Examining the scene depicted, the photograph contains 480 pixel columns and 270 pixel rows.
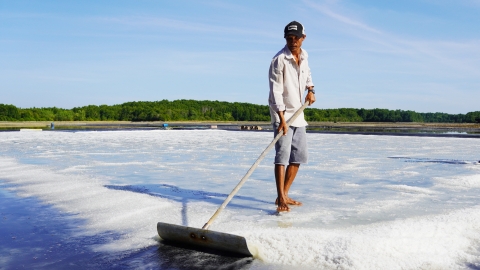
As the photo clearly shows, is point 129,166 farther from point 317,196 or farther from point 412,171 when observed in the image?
point 412,171

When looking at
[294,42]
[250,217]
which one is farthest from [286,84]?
[250,217]

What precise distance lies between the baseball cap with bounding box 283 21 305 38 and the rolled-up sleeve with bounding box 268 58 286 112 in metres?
0.29

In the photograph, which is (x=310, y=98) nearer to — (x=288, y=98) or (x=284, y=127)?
(x=288, y=98)

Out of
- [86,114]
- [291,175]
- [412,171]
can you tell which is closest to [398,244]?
[291,175]

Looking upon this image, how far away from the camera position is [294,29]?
4.78 m

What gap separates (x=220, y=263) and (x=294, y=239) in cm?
64

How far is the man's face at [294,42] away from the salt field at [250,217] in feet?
5.41

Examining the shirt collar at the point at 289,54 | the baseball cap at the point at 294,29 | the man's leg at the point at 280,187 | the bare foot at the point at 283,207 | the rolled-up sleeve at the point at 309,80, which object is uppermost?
the baseball cap at the point at 294,29

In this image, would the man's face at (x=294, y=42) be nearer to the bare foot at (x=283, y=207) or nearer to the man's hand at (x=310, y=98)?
the man's hand at (x=310, y=98)

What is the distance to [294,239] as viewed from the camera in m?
3.59

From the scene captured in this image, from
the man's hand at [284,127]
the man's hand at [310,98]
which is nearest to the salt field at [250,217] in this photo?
the man's hand at [284,127]

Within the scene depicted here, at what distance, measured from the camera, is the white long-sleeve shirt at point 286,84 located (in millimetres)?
4785

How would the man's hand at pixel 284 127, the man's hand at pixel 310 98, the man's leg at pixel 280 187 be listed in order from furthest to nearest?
the man's hand at pixel 310 98 → the man's leg at pixel 280 187 → the man's hand at pixel 284 127

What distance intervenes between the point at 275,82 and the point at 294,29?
1.84 ft
